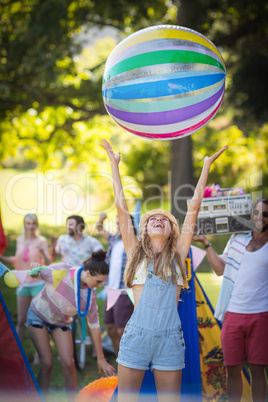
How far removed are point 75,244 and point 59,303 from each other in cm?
175

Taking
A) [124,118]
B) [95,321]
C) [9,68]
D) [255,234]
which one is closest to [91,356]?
[95,321]

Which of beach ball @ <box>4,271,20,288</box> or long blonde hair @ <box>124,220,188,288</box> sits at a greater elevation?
long blonde hair @ <box>124,220,188,288</box>

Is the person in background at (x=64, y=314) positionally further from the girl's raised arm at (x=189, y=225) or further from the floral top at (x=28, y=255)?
the floral top at (x=28, y=255)

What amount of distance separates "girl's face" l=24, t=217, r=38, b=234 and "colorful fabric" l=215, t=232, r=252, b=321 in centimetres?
266

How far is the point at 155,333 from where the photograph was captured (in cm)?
245

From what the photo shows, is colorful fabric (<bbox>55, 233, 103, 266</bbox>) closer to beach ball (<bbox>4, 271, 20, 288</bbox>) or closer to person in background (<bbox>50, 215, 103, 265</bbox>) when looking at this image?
person in background (<bbox>50, 215, 103, 265</bbox>)

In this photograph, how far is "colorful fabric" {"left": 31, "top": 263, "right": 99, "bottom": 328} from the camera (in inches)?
137

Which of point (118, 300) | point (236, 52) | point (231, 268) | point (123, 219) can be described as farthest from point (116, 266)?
point (236, 52)

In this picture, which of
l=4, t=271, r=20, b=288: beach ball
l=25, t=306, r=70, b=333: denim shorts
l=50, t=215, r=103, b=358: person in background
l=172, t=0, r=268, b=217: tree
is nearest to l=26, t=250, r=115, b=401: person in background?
l=25, t=306, r=70, b=333: denim shorts

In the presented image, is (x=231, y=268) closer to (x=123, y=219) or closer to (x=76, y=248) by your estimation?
(x=123, y=219)

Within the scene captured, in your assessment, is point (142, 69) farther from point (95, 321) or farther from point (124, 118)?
point (95, 321)

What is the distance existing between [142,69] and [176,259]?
1219 mm

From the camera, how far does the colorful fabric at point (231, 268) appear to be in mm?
3338

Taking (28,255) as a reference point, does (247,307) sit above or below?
below
